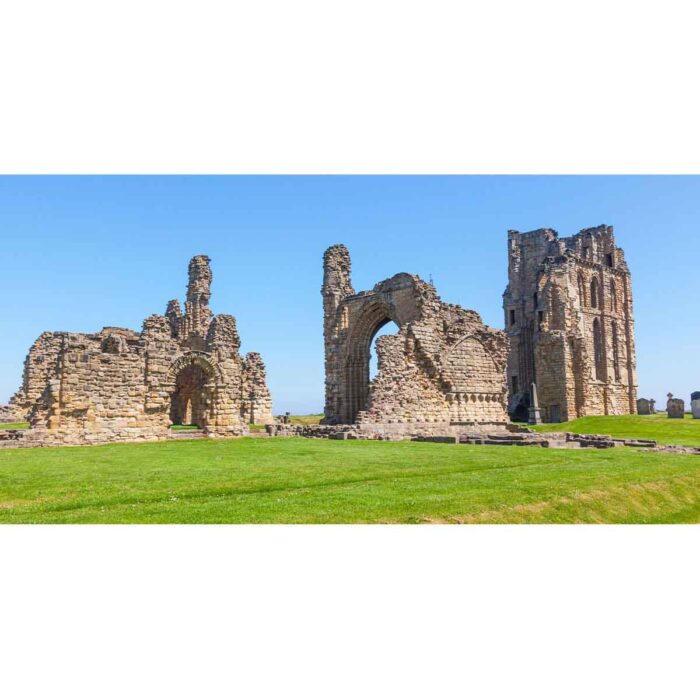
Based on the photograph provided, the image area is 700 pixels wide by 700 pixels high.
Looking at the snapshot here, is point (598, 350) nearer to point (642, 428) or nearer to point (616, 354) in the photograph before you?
point (616, 354)

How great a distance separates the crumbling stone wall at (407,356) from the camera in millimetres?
23594

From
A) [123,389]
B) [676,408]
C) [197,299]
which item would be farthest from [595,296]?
[123,389]

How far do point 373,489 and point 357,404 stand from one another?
68.7 ft

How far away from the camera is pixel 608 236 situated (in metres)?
52.9

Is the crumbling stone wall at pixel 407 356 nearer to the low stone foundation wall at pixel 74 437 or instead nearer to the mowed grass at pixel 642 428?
the mowed grass at pixel 642 428

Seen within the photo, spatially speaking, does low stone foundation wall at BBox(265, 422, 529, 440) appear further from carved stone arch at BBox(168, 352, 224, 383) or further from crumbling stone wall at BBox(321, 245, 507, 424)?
carved stone arch at BBox(168, 352, 224, 383)

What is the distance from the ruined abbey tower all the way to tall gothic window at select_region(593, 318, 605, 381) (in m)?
0.07

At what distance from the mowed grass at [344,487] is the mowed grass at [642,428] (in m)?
10.7

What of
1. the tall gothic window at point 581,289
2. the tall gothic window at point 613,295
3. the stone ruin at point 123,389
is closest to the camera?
the stone ruin at point 123,389

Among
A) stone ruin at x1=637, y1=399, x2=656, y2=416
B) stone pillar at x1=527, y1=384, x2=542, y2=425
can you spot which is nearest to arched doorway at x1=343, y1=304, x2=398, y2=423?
stone pillar at x1=527, y1=384, x2=542, y2=425

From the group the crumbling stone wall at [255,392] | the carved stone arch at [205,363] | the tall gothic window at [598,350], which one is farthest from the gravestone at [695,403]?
the carved stone arch at [205,363]

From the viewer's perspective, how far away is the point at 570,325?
40.8 meters
